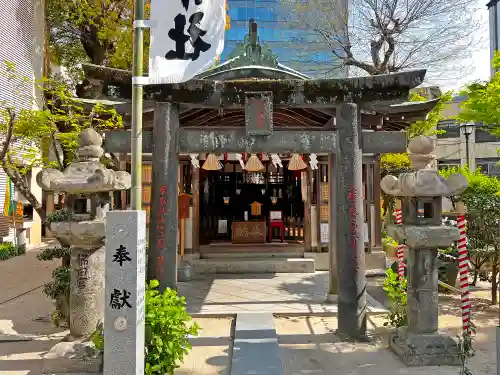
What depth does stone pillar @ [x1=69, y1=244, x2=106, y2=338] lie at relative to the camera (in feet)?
20.5

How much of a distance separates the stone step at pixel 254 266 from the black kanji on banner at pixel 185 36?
29.1ft

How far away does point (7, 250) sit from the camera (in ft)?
60.5

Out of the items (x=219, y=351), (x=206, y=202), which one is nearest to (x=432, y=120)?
(x=206, y=202)

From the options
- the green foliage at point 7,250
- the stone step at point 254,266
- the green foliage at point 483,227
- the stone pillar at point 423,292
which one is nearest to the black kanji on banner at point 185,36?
the stone pillar at point 423,292

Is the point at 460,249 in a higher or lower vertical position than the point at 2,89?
lower

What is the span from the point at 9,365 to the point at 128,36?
1481cm

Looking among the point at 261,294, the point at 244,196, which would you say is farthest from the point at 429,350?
the point at 244,196

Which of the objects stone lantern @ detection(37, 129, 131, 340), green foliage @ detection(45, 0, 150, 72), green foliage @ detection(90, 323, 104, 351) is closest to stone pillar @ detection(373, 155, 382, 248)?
green foliage @ detection(45, 0, 150, 72)

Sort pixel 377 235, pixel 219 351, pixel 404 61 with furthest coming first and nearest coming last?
pixel 404 61, pixel 377 235, pixel 219 351

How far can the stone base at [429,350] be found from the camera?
243 inches

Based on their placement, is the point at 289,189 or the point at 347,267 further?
the point at 289,189

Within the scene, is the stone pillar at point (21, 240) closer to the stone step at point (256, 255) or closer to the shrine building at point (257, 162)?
the shrine building at point (257, 162)

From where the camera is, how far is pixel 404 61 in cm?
1741

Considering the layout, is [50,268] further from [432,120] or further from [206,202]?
[432,120]
